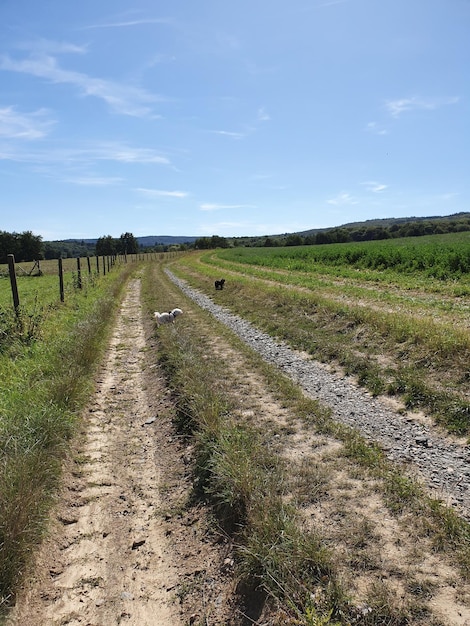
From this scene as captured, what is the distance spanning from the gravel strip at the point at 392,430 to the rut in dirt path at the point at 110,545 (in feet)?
8.64

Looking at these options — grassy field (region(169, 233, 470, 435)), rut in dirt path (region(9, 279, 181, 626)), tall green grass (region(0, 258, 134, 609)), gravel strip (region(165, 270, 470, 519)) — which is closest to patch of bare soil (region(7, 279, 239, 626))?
rut in dirt path (region(9, 279, 181, 626))

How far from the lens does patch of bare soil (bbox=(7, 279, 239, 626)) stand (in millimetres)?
2807

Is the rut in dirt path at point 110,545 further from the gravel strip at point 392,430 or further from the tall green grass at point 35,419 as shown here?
the gravel strip at point 392,430

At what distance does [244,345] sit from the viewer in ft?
31.8

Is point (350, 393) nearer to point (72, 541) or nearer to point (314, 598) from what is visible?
point (314, 598)

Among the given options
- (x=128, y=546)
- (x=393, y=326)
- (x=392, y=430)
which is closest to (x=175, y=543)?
(x=128, y=546)

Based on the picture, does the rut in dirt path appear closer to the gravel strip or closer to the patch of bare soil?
the patch of bare soil

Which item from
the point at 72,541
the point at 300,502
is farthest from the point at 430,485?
the point at 72,541

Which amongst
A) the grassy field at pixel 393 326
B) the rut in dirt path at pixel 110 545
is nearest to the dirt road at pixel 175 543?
the rut in dirt path at pixel 110 545

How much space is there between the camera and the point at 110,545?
3449 mm

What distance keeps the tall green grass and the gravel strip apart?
143 inches

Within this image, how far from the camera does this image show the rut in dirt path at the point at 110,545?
9.21 ft

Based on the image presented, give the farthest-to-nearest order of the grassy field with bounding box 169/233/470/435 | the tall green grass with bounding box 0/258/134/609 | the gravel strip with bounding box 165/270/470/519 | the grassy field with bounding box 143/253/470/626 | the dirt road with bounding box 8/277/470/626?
the grassy field with bounding box 169/233/470/435
the gravel strip with bounding box 165/270/470/519
the tall green grass with bounding box 0/258/134/609
the dirt road with bounding box 8/277/470/626
the grassy field with bounding box 143/253/470/626

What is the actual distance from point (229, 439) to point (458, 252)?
1831 centimetres
